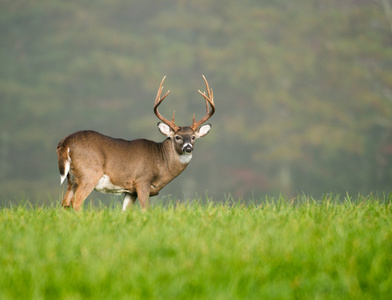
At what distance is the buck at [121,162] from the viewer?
269 inches

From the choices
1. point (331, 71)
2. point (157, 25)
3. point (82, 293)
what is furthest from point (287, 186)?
point (82, 293)

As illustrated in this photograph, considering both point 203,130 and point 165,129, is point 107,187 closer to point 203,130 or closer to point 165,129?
point 165,129

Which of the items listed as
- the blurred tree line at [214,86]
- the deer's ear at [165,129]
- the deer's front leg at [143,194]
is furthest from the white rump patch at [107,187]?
the blurred tree line at [214,86]

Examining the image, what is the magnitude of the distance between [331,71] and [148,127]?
11.0 metres

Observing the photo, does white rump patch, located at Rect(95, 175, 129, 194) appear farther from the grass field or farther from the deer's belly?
the grass field

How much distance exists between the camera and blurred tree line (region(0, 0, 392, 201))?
1144 inches

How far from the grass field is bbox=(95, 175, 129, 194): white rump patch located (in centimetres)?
134

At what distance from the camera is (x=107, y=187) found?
716 cm

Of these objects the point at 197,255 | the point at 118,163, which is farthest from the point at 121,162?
the point at 197,255

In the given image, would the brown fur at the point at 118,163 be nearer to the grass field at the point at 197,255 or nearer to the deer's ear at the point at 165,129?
the deer's ear at the point at 165,129

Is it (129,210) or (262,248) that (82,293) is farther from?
(129,210)

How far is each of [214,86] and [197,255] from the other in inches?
1206

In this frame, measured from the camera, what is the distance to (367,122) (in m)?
30.8

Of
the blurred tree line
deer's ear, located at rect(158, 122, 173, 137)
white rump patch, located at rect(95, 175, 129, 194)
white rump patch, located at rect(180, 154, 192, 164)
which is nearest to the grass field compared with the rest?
white rump patch, located at rect(95, 175, 129, 194)
